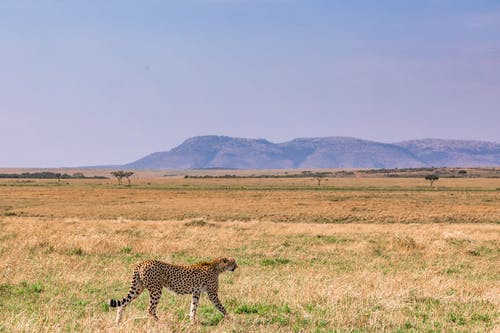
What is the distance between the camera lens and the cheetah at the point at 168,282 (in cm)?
1052

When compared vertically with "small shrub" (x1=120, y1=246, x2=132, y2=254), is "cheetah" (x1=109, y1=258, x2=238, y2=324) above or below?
above

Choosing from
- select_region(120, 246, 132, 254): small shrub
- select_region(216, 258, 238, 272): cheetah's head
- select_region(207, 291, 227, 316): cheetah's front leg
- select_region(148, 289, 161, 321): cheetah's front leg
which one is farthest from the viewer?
select_region(120, 246, 132, 254): small shrub

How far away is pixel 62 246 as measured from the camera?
2289cm

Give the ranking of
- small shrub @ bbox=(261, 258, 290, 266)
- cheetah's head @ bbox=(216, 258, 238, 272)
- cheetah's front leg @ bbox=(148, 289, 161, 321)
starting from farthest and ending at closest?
small shrub @ bbox=(261, 258, 290, 266), cheetah's head @ bbox=(216, 258, 238, 272), cheetah's front leg @ bbox=(148, 289, 161, 321)

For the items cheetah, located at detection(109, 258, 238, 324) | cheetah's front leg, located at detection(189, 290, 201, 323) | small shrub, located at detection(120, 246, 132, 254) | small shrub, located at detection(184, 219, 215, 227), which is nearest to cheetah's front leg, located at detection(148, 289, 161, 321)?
cheetah, located at detection(109, 258, 238, 324)

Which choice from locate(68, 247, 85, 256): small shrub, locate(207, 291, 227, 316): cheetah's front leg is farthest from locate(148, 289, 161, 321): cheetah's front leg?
locate(68, 247, 85, 256): small shrub

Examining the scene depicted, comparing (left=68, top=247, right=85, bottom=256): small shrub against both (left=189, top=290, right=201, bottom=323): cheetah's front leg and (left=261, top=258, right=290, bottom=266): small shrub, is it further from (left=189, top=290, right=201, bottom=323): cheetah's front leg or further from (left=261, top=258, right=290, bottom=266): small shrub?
(left=189, top=290, right=201, bottom=323): cheetah's front leg

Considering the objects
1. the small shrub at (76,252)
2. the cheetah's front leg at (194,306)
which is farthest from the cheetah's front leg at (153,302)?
the small shrub at (76,252)

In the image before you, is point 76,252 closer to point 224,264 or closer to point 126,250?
point 126,250

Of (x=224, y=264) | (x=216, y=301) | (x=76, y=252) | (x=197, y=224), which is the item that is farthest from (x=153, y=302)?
(x=197, y=224)

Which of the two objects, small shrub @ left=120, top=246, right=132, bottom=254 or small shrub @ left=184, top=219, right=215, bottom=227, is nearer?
small shrub @ left=120, top=246, right=132, bottom=254

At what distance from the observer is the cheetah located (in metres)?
10.5

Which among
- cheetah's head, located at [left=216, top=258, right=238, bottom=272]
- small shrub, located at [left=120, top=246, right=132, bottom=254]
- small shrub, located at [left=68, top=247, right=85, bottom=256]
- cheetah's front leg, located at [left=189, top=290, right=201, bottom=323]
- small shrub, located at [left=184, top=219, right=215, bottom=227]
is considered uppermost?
cheetah's head, located at [left=216, top=258, right=238, bottom=272]

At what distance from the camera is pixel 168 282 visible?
10766 mm
